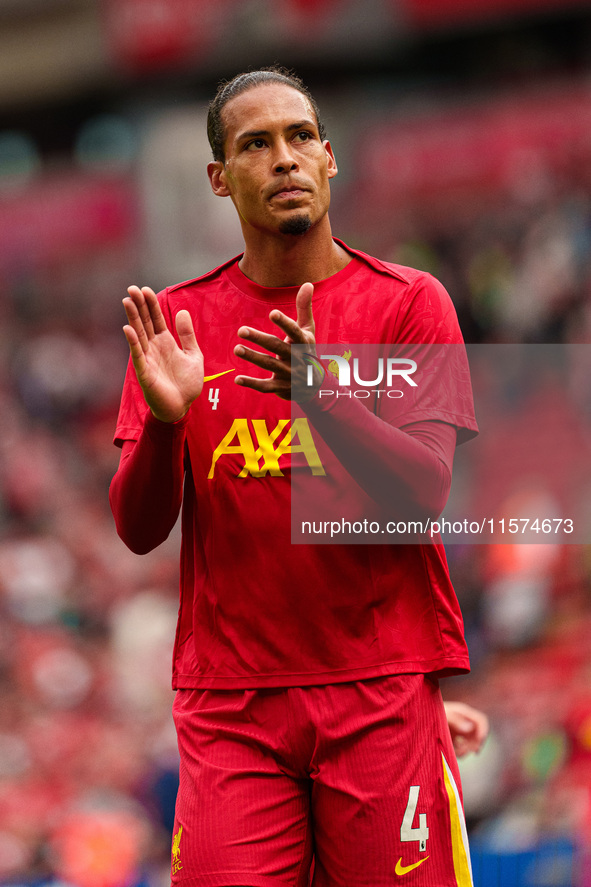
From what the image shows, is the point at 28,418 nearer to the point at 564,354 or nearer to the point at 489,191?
the point at 489,191

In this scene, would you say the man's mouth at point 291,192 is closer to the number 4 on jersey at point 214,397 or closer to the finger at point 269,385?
the number 4 on jersey at point 214,397

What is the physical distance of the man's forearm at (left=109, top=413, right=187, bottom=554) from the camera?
2242 millimetres

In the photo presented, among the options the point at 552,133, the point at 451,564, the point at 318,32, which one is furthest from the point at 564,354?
the point at 318,32

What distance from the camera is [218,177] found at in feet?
8.55

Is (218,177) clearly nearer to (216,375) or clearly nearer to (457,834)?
(216,375)

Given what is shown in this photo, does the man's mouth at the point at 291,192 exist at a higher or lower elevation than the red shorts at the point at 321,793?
higher

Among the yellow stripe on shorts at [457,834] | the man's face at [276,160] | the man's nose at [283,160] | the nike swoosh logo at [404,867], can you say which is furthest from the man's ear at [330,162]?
the nike swoosh logo at [404,867]

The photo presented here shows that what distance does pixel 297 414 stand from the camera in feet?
7.68

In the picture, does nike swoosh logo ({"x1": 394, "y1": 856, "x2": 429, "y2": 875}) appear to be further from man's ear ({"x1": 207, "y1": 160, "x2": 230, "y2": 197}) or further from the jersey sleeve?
man's ear ({"x1": 207, "y1": 160, "x2": 230, "y2": 197})

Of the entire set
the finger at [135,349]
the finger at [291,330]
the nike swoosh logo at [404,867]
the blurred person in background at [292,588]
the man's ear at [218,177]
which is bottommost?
the nike swoosh logo at [404,867]

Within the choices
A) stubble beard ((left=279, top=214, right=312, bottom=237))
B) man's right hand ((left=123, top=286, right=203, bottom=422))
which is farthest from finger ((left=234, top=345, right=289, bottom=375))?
stubble beard ((left=279, top=214, right=312, bottom=237))

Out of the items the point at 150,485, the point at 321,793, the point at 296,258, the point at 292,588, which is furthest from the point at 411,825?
the point at 296,258

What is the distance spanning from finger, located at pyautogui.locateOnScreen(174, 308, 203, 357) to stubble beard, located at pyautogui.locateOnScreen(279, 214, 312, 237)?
0.91 ft

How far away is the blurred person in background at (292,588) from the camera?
87.1 inches
